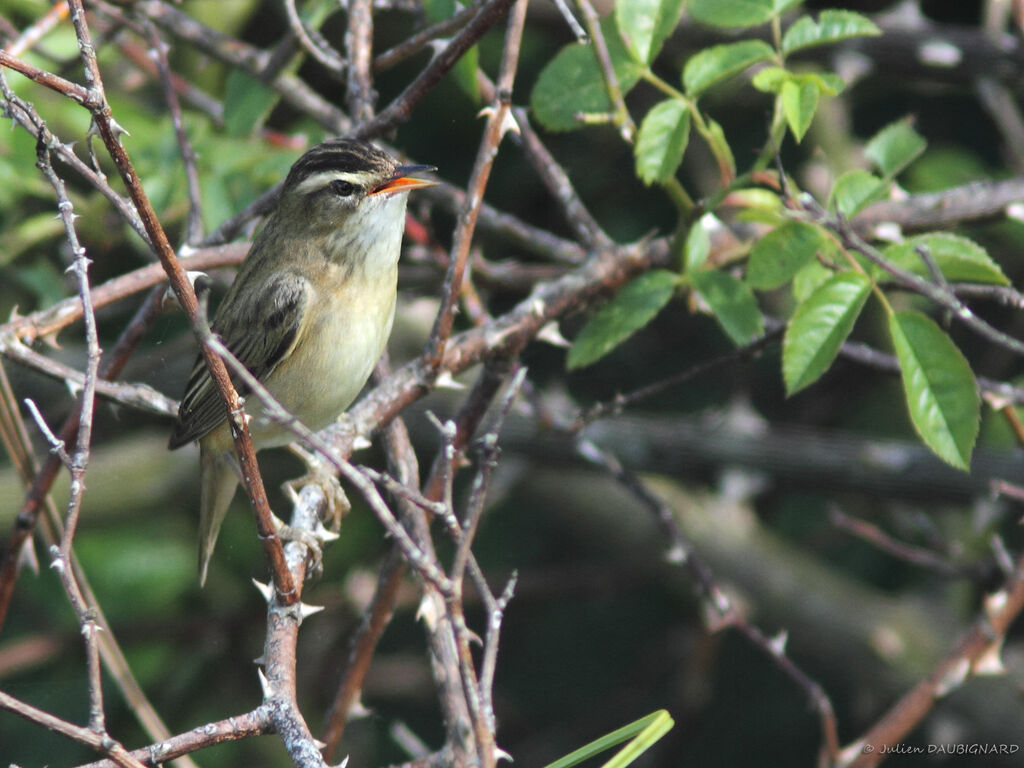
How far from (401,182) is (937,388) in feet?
5.99

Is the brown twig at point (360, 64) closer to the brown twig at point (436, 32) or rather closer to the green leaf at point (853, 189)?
the brown twig at point (436, 32)

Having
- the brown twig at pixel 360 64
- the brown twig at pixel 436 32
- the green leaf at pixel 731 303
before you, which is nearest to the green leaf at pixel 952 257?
the green leaf at pixel 731 303

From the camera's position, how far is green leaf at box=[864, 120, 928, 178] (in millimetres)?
3197

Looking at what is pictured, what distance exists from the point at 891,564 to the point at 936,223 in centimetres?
244

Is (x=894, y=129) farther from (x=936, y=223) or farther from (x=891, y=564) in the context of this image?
(x=891, y=564)

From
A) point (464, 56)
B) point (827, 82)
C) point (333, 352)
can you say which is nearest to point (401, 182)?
point (464, 56)

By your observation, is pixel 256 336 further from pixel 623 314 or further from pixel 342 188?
pixel 623 314

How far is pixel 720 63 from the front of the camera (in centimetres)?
290

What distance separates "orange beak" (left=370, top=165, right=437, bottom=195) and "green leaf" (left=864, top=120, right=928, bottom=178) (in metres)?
1.34

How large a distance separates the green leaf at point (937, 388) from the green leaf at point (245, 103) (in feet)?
7.33

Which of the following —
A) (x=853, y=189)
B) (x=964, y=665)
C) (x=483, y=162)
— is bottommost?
(x=964, y=665)

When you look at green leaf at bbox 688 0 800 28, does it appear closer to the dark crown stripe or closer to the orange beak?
Answer: the orange beak

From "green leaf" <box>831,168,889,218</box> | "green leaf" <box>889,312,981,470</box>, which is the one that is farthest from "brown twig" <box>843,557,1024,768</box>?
"green leaf" <box>831,168,889,218</box>

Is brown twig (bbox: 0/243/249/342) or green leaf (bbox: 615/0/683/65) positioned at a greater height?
brown twig (bbox: 0/243/249/342)
